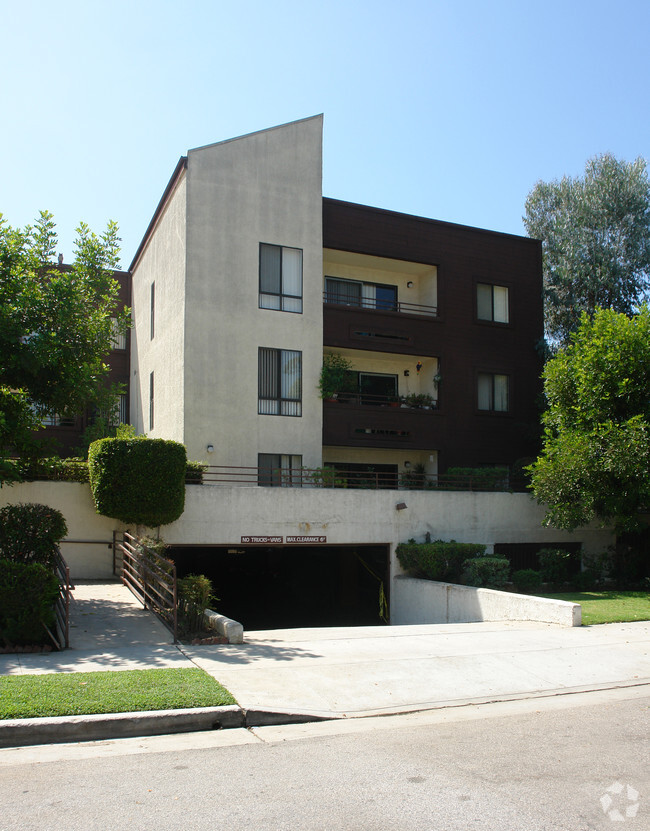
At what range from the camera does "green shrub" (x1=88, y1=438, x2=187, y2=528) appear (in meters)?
17.5

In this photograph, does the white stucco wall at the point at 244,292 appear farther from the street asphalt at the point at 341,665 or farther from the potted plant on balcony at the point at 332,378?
the street asphalt at the point at 341,665

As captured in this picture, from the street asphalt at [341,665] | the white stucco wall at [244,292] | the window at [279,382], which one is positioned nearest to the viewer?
the street asphalt at [341,665]

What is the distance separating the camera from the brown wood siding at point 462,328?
25.3 meters

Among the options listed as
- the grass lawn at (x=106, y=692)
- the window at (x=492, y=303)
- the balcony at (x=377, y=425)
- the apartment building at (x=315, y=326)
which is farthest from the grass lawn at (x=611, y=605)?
the window at (x=492, y=303)

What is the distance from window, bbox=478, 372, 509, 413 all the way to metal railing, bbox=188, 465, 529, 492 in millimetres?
3019

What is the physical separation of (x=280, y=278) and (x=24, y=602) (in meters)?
15.5

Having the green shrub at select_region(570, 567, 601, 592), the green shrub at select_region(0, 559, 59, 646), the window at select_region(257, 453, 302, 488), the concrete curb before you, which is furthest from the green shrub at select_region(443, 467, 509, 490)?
the concrete curb

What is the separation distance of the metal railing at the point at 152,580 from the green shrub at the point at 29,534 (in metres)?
1.81

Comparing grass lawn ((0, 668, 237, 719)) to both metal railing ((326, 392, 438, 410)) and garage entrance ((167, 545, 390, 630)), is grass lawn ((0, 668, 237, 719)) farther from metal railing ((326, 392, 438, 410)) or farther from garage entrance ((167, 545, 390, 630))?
metal railing ((326, 392, 438, 410))

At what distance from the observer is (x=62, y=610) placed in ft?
39.8

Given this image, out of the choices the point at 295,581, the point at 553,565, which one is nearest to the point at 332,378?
the point at 295,581

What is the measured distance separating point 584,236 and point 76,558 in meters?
25.2

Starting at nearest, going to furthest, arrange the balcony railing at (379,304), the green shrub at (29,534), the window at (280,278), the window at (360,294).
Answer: the green shrub at (29,534) < the window at (280,278) < the balcony railing at (379,304) < the window at (360,294)

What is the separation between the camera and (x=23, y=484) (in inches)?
731
